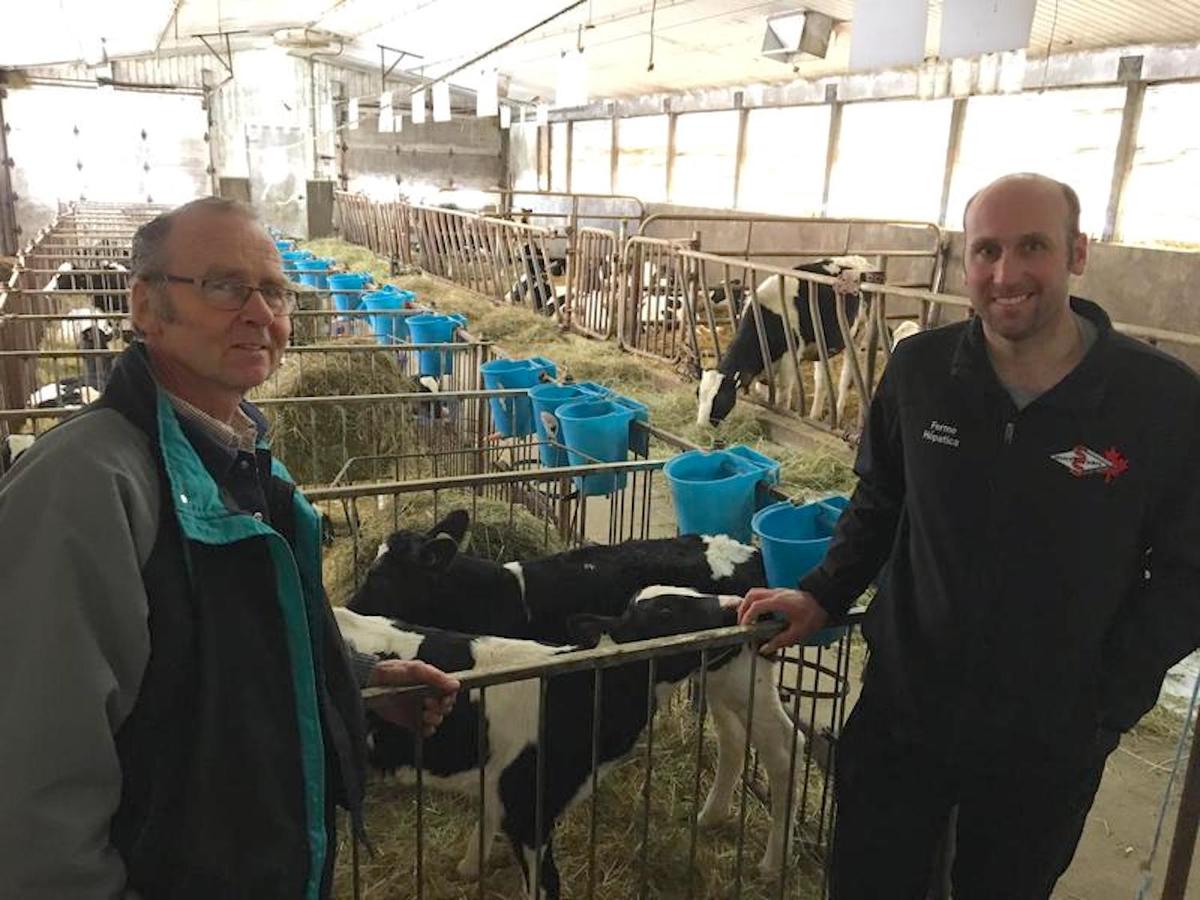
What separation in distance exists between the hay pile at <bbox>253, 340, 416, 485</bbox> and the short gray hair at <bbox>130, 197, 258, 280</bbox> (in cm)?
451

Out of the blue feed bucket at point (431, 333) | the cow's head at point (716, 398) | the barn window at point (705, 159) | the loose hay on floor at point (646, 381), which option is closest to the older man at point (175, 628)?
the loose hay on floor at point (646, 381)

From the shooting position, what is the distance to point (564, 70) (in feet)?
24.6

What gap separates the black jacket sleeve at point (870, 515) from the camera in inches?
85.4

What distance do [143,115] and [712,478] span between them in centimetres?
2459

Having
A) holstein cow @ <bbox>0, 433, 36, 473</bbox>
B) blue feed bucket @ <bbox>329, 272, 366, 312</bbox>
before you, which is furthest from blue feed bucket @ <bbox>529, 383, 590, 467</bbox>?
blue feed bucket @ <bbox>329, 272, 366, 312</bbox>

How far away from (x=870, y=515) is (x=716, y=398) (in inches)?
219

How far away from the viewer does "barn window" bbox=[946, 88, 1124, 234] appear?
405 inches

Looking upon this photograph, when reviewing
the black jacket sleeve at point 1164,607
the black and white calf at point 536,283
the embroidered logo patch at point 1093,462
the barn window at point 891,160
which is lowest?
the black and white calf at point 536,283

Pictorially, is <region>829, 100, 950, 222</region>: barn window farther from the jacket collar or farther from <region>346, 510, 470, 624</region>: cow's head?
the jacket collar

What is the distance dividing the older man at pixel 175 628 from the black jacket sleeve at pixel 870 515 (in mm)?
1258

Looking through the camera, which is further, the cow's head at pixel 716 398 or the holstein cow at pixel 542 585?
the cow's head at pixel 716 398

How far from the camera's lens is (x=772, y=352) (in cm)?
848

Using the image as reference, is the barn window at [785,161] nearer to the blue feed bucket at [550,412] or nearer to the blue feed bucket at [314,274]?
the blue feed bucket at [314,274]

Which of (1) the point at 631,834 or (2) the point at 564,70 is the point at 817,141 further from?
(1) the point at 631,834
